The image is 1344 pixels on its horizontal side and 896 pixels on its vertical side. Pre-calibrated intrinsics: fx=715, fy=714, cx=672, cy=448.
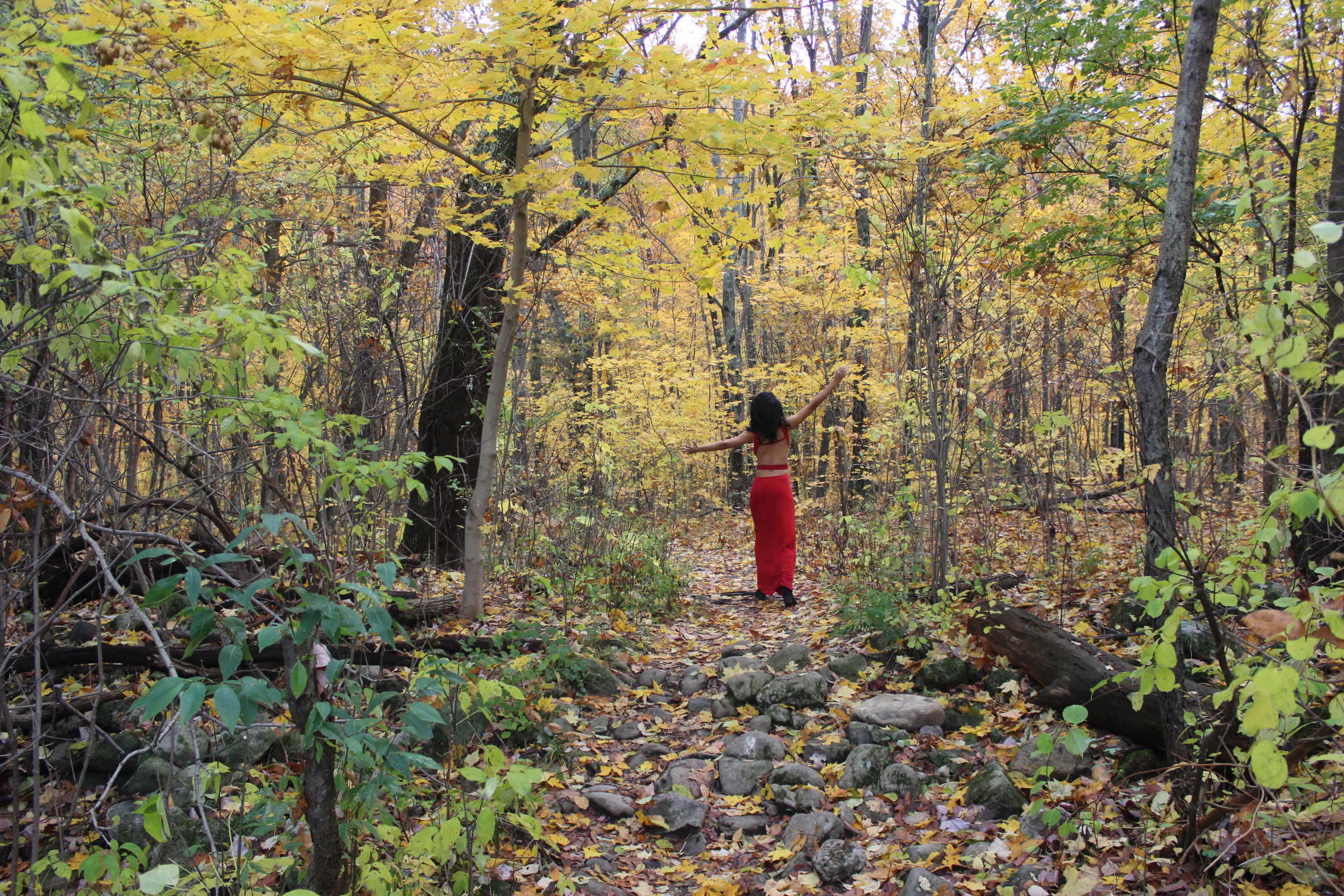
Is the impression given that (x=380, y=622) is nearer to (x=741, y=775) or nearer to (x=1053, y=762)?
(x=741, y=775)

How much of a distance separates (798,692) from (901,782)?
106 centimetres

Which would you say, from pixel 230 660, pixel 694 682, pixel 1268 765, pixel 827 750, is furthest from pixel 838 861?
pixel 230 660

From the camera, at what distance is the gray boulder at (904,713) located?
410 cm

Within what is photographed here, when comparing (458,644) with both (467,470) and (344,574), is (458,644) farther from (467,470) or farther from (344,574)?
(467,470)

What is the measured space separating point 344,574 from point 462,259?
12.3 feet

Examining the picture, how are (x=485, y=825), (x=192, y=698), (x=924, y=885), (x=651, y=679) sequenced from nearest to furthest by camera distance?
1. (x=192, y=698)
2. (x=485, y=825)
3. (x=924, y=885)
4. (x=651, y=679)

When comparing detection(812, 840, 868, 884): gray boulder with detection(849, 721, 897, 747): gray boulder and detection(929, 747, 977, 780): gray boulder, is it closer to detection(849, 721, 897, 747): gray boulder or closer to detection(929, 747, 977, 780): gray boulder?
detection(929, 747, 977, 780): gray boulder

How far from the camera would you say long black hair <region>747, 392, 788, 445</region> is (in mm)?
6418

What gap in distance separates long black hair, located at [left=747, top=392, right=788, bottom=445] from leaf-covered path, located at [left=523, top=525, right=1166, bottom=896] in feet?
6.32

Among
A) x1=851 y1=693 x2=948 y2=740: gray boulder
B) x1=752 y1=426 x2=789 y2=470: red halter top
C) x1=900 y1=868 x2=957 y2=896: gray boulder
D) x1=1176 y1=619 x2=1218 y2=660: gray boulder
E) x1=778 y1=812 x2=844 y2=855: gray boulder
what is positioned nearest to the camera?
x1=900 y1=868 x2=957 y2=896: gray boulder

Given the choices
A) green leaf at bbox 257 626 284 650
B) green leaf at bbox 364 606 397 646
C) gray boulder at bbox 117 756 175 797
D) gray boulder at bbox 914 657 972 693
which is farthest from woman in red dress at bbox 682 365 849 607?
green leaf at bbox 257 626 284 650

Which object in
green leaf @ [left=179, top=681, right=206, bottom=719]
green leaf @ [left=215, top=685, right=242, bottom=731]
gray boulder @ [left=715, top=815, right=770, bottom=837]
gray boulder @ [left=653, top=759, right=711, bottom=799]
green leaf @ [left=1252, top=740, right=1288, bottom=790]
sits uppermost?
green leaf @ [left=179, top=681, right=206, bottom=719]

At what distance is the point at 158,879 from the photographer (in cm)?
184

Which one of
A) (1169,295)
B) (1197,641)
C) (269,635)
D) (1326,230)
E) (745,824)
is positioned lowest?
(745,824)
